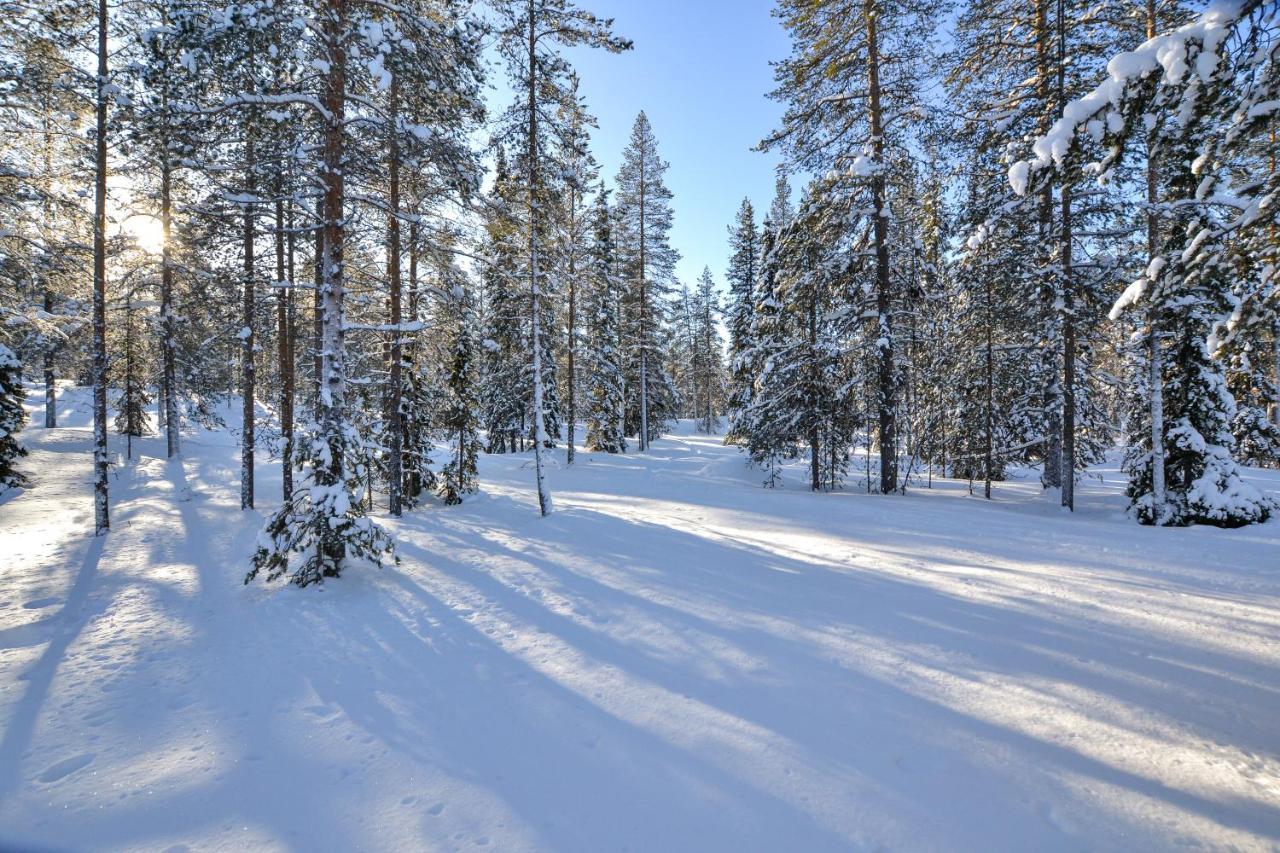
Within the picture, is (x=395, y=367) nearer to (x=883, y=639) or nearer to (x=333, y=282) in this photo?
(x=333, y=282)

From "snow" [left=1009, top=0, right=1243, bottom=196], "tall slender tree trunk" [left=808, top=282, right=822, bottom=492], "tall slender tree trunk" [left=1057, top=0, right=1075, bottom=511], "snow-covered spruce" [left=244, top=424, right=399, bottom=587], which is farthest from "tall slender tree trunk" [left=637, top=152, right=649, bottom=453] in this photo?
"snow" [left=1009, top=0, right=1243, bottom=196]

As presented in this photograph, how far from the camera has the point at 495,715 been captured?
403 centimetres

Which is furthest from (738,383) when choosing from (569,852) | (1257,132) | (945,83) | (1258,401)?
(569,852)

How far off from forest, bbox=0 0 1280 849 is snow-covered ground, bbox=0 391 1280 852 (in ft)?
0.18

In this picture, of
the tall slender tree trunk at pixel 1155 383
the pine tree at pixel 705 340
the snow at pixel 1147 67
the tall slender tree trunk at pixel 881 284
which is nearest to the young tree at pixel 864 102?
the tall slender tree trunk at pixel 881 284

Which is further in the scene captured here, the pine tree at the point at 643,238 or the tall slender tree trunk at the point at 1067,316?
the pine tree at the point at 643,238

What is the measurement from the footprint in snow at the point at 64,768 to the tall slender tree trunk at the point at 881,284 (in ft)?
47.3

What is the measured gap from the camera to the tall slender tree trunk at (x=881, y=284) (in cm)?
1292

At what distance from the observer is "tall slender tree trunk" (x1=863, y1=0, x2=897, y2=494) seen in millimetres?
12922

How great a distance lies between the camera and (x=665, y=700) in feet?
13.5

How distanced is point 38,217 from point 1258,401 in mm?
34876

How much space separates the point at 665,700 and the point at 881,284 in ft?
41.3

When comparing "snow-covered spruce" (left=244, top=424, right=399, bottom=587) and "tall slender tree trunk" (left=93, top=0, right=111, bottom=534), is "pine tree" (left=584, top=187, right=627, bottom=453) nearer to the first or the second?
"tall slender tree trunk" (left=93, top=0, right=111, bottom=534)

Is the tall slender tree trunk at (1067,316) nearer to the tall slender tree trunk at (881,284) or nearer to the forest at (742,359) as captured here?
the forest at (742,359)
